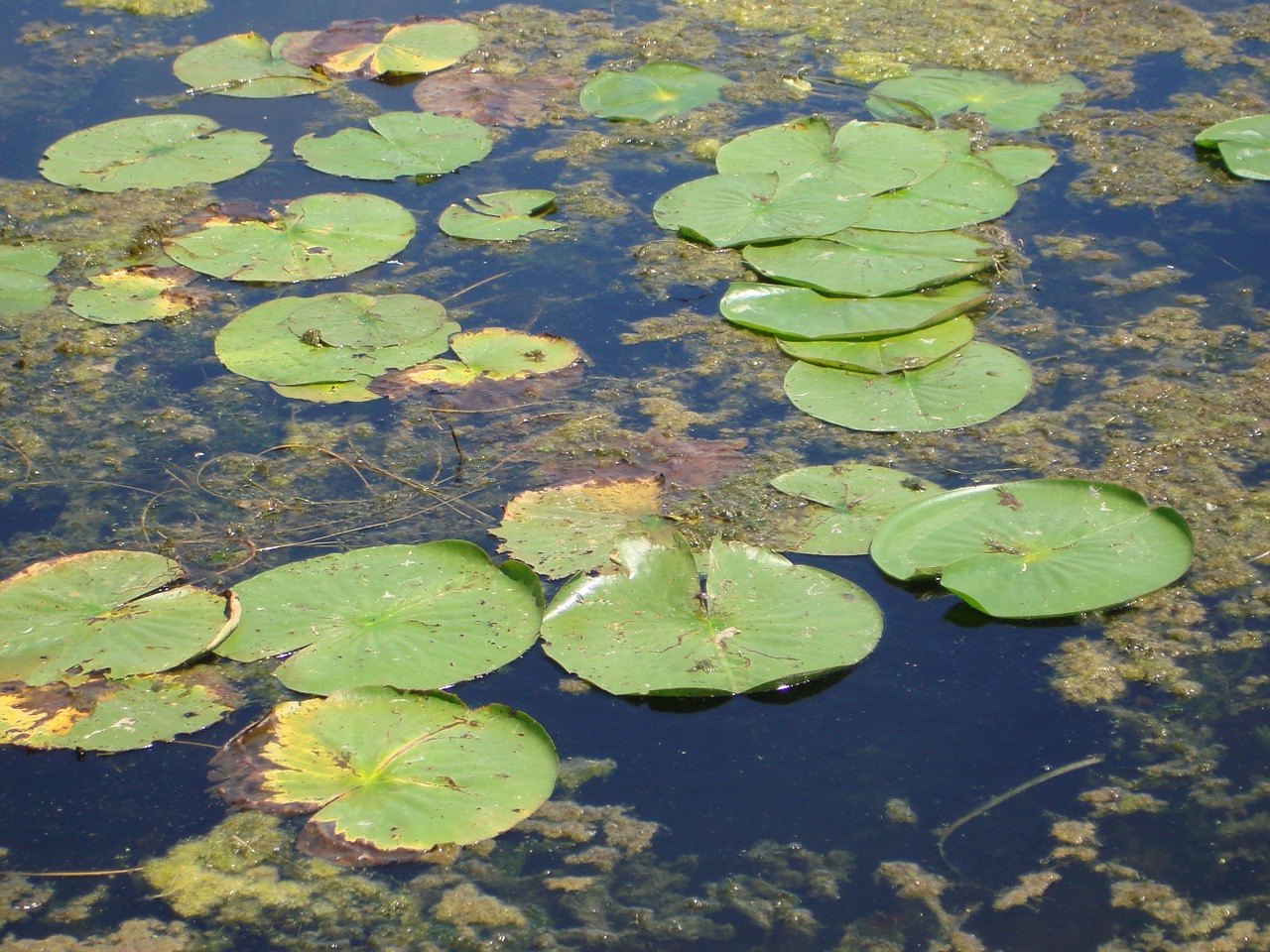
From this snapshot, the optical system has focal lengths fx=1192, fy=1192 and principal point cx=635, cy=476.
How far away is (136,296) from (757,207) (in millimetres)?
1623

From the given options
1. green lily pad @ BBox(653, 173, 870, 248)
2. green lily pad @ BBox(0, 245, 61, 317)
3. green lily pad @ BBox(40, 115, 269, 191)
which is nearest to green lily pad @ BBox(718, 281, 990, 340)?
green lily pad @ BBox(653, 173, 870, 248)

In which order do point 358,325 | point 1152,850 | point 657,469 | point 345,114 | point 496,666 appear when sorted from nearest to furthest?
point 1152,850 → point 496,666 → point 657,469 → point 358,325 → point 345,114

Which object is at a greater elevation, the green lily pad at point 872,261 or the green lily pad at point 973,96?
the green lily pad at point 973,96

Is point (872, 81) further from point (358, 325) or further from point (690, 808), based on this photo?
point (690, 808)

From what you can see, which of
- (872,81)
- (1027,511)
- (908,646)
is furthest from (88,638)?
(872,81)

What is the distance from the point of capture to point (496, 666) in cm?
197

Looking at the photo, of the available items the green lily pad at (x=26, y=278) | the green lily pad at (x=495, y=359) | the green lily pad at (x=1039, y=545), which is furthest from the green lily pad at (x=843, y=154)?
the green lily pad at (x=26, y=278)

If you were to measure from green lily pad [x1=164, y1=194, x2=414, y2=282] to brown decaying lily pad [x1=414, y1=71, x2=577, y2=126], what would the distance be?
2.15 ft

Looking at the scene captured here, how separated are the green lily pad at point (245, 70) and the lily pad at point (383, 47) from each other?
57mm

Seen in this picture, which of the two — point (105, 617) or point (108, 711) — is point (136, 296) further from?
point (108, 711)

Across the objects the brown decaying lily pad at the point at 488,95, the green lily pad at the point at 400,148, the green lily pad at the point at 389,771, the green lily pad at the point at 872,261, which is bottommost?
the green lily pad at the point at 389,771

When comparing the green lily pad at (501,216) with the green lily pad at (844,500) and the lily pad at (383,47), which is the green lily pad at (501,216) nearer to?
Answer: the lily pad at (383,47)

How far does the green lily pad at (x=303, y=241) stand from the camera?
3080mm

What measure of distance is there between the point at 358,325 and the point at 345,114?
52.7 inches
